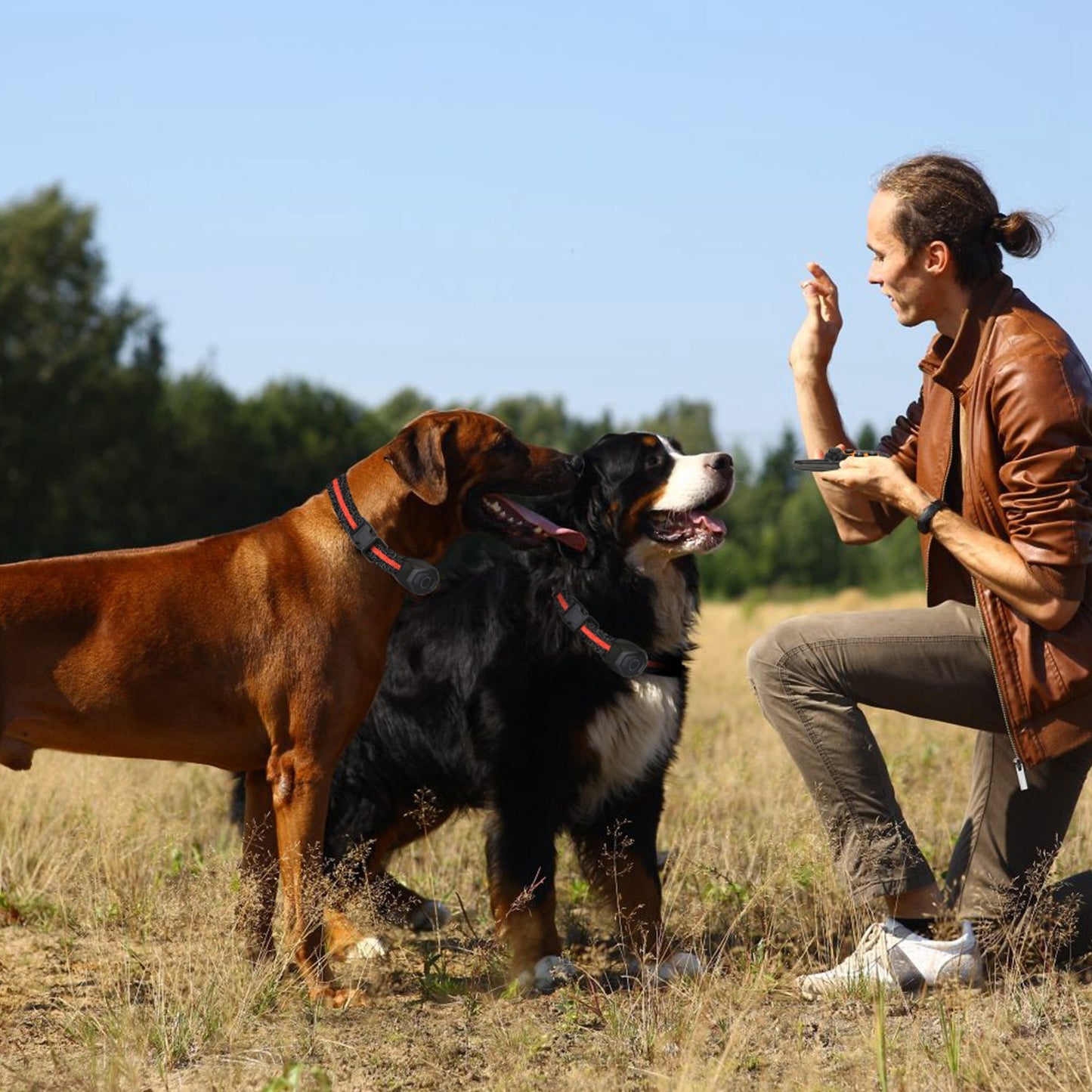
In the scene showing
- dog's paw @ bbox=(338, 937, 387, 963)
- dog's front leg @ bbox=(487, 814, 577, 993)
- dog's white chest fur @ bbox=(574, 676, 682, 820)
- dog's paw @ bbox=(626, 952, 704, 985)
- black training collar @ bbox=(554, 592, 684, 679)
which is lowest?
dog's paw @ bbox=(626, 952, 704, 985)

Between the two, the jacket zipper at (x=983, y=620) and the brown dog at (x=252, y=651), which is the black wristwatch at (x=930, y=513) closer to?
the jacket zipper at (x=983, y=620)

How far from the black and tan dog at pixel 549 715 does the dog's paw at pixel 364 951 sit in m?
0.01

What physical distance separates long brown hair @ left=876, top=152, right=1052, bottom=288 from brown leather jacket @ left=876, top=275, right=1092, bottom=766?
0.10 m

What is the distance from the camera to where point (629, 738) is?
4.92 meters

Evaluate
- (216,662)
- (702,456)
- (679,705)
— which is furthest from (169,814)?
(702,456)

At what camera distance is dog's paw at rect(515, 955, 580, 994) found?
4.65 m

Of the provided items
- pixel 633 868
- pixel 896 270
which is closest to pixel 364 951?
pixel 633 868

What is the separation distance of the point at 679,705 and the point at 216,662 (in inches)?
65.1

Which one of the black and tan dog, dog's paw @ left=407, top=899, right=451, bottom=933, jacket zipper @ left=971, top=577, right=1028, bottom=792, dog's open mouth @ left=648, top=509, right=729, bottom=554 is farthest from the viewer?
dog's paw @ left=407, top=899, right=451, bottom=933

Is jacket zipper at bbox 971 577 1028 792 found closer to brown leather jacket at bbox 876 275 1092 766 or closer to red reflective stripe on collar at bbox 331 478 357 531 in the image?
brown leather jacket at bbox 876 275 1092 766

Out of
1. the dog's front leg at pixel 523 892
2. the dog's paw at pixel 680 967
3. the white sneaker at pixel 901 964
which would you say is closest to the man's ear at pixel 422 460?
the dog's front leg at pixel 523 892

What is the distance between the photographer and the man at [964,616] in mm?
3971

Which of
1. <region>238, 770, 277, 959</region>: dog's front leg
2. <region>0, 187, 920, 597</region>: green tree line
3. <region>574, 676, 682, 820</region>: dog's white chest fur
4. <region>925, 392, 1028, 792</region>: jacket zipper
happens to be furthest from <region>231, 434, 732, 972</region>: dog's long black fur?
<region>0, 187, 920, 597</region>: green tree line

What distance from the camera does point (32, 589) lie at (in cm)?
421
